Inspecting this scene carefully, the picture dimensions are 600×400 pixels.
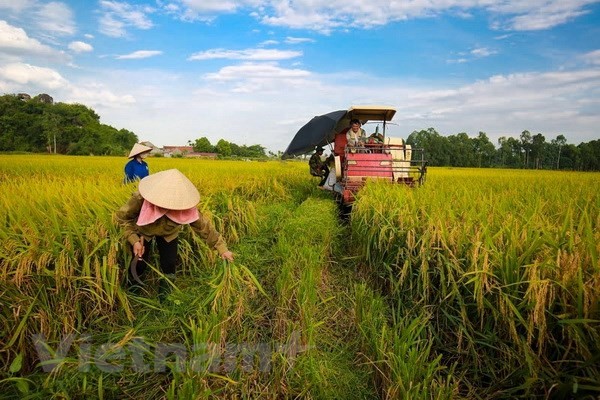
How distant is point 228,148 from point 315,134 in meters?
78.0

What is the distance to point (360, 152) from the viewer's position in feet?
24.5

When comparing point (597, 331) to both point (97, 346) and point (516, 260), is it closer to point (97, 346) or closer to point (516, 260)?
point (516, 260)

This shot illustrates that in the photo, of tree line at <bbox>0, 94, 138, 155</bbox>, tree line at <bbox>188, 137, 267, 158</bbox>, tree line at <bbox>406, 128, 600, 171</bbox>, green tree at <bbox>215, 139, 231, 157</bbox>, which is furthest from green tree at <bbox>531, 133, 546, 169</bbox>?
tree line at <bbox>0, 94, 138, 155</bbox>

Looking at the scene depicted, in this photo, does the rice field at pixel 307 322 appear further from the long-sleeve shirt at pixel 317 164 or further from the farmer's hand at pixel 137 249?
the long-sleeve shirt at pixel 317 164

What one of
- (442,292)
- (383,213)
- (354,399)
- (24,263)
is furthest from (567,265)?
(24,263)

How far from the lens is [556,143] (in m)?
78.6

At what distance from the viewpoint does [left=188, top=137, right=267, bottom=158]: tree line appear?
A: 80375 mm

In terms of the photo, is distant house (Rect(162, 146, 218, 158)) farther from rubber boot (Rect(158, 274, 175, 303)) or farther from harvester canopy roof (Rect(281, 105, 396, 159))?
rubber boot (Rect(158, 274, 175, 303))

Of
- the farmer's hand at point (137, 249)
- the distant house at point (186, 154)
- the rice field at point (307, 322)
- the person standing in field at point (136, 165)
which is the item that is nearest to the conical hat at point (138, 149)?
the person standing in field at point (136, 165)

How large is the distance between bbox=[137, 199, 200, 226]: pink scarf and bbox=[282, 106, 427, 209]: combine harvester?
144 inches

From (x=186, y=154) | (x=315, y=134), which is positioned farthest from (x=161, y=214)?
(x=186, y=154)

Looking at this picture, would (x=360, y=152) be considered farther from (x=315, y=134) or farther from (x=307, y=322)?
(x=307, y=322)

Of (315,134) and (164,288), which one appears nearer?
(164,288)

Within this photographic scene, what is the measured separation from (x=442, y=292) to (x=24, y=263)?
2.99 meters
